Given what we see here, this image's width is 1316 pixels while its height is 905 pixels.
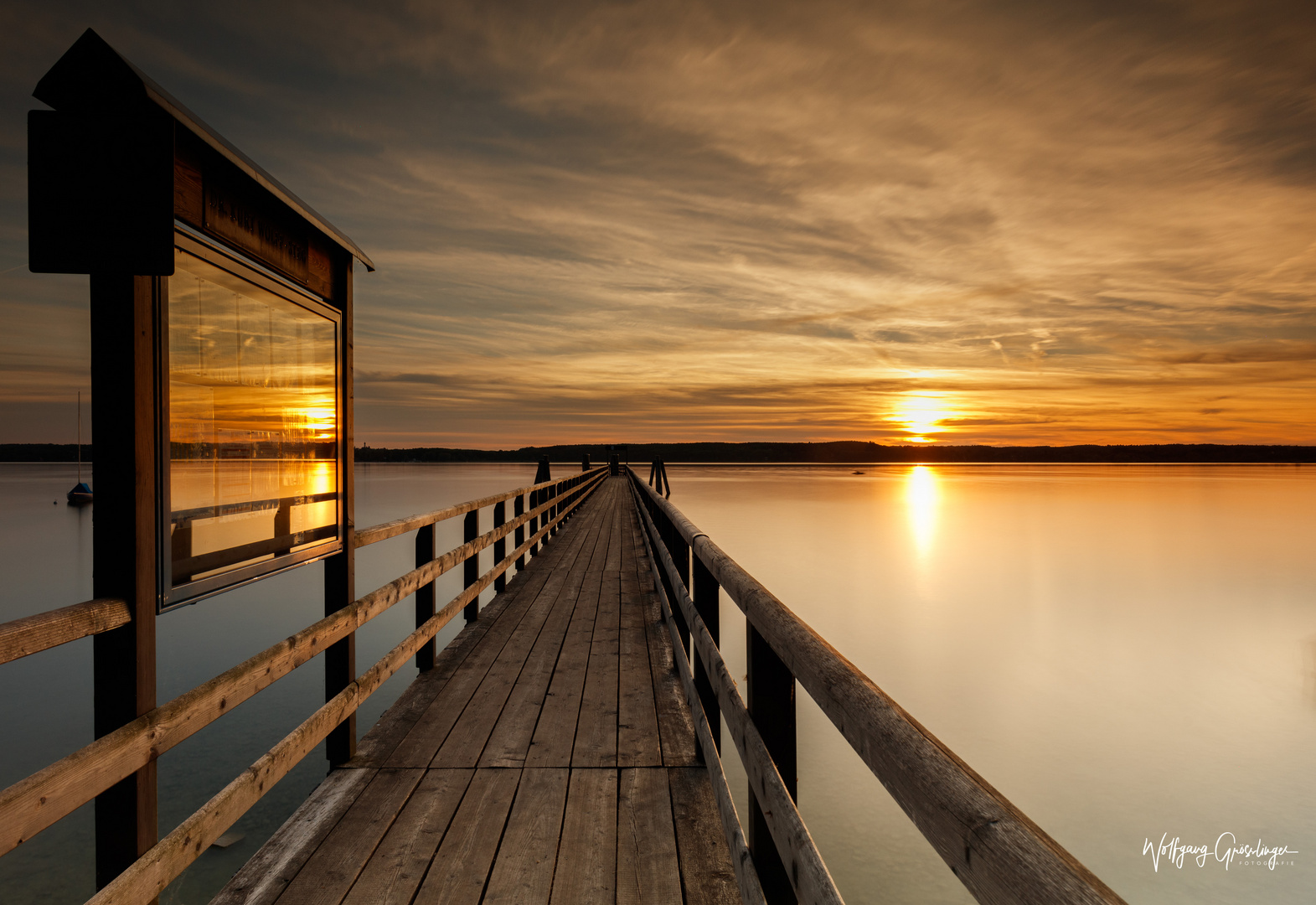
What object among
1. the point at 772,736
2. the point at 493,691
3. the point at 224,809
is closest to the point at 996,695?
the point at 493,691

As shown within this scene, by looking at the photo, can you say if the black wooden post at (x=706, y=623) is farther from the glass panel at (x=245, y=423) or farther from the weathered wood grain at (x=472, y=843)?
the glass panel at (x=245, y=423)

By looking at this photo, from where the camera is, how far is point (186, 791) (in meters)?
6.54

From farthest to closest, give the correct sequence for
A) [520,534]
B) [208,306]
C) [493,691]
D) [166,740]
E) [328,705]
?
1. [520,534]
2. [493,691]
3. [328,705]
4. [208,306]
5. [166,740]

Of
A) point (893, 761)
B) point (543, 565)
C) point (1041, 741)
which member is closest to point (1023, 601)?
point (1041, 741)

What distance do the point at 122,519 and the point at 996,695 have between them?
12.3 m

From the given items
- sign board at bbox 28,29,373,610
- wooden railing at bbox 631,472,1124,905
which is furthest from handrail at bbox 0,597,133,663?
wooden railing at bbox 631,472,1124,905

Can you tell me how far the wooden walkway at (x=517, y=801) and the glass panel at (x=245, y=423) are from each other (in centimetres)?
114

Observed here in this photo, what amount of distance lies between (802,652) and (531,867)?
1559 millimetres

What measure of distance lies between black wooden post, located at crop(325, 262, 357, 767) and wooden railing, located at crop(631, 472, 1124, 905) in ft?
5.59

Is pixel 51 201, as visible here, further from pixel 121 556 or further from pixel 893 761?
pixel 893 761

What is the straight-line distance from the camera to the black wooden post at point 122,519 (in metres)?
1.84

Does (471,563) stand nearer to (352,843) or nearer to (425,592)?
(425,592)

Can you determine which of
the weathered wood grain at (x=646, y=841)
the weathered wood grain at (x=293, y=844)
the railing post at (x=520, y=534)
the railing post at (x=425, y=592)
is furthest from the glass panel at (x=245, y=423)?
the railing post at (x=520, y=534)

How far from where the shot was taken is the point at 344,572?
341 cm
